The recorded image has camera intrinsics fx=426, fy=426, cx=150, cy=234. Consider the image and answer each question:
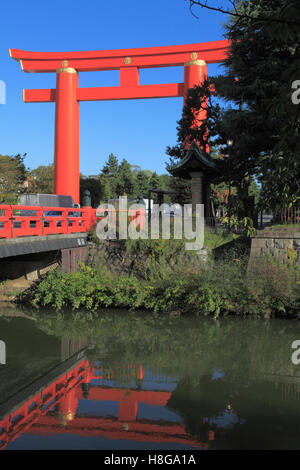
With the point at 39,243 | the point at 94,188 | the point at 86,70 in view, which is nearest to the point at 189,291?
the point at 39,243

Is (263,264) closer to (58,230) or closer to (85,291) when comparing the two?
(85,291)

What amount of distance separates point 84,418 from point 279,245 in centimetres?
841

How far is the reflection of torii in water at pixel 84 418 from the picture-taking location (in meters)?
5.03

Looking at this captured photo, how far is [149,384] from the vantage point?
269 inches

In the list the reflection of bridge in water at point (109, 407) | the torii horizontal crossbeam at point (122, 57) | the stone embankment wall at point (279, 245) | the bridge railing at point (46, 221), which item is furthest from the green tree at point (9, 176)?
the reflection of bridge in water at point (109, 407)

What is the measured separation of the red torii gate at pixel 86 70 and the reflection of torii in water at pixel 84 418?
770 inches

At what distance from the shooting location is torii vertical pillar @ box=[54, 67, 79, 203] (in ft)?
82.3

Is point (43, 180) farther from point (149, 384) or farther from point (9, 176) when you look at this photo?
point (149, 384)

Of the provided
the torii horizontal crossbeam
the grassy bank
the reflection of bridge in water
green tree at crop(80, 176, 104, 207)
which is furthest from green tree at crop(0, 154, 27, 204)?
the reflection of bridge in water

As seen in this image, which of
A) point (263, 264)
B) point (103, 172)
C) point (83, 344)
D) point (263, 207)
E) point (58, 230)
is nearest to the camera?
point (263, 207)
